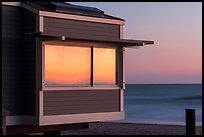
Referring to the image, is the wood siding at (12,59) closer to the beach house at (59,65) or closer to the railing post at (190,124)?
the beach house at (59,65)

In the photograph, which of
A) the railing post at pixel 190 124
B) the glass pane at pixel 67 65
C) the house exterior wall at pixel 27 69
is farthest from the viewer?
the glass pane at pixel 67 65

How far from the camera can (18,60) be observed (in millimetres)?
16156

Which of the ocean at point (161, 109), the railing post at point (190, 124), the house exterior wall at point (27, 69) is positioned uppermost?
the house exterior wall at point (27, 69)

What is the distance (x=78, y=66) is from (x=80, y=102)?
1.07 m

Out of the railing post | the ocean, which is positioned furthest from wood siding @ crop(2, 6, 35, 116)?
the ocean

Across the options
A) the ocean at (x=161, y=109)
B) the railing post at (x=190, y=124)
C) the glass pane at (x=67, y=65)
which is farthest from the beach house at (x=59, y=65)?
the ocean at (x=161, y=109)

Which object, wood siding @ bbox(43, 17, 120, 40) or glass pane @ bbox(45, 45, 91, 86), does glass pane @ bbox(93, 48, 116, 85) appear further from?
wood siding @ bbox(43, 17, 120, 40)

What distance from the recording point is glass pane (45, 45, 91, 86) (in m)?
16.4

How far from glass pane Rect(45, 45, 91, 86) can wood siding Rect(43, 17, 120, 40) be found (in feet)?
1.37

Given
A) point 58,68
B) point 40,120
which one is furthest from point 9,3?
point 40,120

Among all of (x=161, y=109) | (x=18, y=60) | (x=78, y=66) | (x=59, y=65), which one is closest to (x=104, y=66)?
(x=78, y=66)

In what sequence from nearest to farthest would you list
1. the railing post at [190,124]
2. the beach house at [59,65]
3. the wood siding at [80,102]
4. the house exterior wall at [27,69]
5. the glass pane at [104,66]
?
the railing post at [190,124], the house exterior wall at [27,69], the beach house at [59,65], the wood siding at [80,102], the glass pane at [104,66]

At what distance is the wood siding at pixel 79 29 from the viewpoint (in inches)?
644

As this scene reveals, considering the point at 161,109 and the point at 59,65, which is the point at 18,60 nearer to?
the point at 59,65
